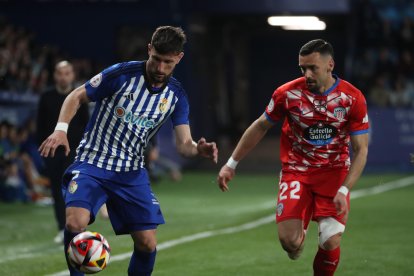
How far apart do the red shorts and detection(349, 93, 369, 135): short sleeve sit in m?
0.51

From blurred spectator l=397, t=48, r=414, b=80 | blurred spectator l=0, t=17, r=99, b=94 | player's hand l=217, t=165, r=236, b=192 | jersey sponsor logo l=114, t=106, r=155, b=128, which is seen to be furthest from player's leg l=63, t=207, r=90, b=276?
blurred spectator l=397, t=48, r=414, b=80

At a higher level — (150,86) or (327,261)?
(150,86)

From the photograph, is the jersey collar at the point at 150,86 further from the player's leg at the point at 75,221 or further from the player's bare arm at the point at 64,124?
A: the player's leg at the point at 75,221

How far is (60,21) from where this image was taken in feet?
97.6

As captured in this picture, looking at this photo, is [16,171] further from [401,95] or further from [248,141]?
[401,95]

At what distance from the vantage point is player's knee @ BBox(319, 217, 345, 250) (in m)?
7.91

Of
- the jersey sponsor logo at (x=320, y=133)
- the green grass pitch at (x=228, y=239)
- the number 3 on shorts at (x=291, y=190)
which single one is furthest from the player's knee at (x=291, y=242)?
the green grass pitch at (x=228, y=239)

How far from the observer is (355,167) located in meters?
7.64

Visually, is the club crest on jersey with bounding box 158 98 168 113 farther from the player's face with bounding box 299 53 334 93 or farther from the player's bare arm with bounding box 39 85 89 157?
the player's face with bounding box 299 53 334 93

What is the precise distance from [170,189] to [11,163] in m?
4.21

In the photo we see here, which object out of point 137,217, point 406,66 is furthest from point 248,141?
point 406,66

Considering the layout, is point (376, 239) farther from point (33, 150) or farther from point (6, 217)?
point (33, 150)

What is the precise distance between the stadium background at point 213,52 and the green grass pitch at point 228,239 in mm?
3002

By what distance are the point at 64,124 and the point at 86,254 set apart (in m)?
1.01
